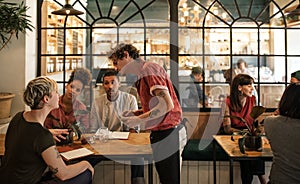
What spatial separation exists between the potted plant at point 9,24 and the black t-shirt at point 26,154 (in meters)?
1.61

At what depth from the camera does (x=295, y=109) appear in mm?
2199

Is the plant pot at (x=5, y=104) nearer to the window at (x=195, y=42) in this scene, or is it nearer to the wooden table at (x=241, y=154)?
the window at (x=195, y=42)

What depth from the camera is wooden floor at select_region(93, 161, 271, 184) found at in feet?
12.4

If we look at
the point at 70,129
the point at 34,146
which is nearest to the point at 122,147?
the point at 70,129

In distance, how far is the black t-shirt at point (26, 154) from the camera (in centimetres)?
206

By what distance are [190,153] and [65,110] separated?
4.63ft

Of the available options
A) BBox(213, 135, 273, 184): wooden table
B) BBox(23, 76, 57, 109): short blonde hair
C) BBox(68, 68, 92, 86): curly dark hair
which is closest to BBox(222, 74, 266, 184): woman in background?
BBox(213, 135, 273, 184): wooden table

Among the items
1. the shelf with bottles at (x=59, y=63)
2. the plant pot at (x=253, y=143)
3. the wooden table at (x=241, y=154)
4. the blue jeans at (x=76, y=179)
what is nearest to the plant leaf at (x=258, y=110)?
the plant pot at (x=253, y=143)

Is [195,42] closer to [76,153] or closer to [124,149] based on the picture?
[124,149]

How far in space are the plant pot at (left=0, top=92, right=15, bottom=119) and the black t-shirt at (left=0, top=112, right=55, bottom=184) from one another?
1.60m

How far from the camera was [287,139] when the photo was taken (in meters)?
2.18

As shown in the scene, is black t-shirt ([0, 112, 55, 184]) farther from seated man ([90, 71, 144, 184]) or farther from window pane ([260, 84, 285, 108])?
window pane ([260, 84, 285, 108])

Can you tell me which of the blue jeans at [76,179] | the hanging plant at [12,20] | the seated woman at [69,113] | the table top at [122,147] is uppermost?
the hanging plant at [12,20]

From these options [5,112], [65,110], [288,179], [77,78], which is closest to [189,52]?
[77,78]
